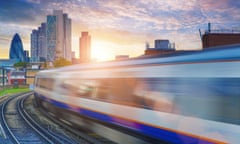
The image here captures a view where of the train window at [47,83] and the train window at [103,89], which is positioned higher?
the train window at [103,89]

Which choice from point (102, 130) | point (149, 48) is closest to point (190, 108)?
point (102, 130)

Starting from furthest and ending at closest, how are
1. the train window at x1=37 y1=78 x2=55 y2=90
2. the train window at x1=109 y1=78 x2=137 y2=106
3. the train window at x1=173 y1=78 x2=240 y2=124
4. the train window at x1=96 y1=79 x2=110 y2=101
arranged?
the train window at x1=37 y1=78 x2=55 y2=90 < the train window at x1=96 y1=79 x2=110 y2=101 < the train window at x1=109 y1=78 x2=137 y2=106 < the train window at x1=173 y1=78 x2=240 y2=124

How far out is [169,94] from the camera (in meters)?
7.86

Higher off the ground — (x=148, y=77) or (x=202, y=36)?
(x=202, y=36)

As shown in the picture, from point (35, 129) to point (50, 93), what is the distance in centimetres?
421

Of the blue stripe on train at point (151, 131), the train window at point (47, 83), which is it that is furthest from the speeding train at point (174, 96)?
the train window at point (47, 83)

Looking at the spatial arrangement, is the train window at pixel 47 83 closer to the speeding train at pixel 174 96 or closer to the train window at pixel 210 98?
the speeding train at pixel 174 96

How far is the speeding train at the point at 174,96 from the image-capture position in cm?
624

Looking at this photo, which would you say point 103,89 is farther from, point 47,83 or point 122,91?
point 47,83

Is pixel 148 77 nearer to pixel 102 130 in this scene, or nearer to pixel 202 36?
pixel 102 130

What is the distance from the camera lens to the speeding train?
6.24 meters

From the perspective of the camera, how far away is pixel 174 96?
767cm

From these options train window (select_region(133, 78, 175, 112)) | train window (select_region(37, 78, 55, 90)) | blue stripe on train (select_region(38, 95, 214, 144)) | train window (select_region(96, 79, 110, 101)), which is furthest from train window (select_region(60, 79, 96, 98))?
train window (select_region(133, 78, 175, 112))

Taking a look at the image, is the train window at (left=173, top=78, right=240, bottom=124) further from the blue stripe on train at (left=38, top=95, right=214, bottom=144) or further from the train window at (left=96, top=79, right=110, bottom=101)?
the train window at (left=96, top=79, right=110, bottom=101)
